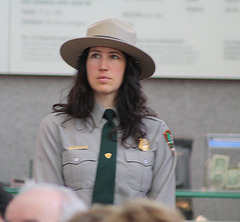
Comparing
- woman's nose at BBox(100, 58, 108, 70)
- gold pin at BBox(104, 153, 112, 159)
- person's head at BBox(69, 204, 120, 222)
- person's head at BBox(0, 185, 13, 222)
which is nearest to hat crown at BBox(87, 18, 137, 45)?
woman's nose at BBox(100, 58, 108, 70)

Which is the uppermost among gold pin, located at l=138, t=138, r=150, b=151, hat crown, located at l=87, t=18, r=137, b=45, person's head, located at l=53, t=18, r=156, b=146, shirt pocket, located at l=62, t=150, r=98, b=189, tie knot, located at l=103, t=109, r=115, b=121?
hat crown, located at l=87, t=18, r=137, b=45

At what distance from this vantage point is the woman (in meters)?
2.41

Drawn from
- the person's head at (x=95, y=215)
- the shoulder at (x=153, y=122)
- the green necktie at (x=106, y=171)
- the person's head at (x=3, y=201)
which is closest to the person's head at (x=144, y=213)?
the person's head at (x=95, y=215)

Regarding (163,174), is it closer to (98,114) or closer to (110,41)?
(98,114)

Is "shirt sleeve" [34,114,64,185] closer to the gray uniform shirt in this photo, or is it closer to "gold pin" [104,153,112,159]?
the gray uniform shirt

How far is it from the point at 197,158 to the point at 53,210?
11.1 feet

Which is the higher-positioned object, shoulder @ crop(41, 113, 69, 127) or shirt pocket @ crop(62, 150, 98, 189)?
shoulder @ crop(41, 113, 69, 127)

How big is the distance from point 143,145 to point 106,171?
0.23 metres

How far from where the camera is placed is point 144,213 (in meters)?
1.10

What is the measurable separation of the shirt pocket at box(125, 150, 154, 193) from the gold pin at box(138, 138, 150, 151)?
3 centimetres

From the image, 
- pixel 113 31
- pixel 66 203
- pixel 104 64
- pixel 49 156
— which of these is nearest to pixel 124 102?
pixel 104 64

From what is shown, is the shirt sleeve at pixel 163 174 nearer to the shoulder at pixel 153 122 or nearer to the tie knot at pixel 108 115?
the shoulder at pixel 153 122

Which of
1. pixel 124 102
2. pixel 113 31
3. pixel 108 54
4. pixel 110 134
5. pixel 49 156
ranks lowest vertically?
pixel 49 156

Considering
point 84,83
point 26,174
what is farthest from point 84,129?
point 26,174
